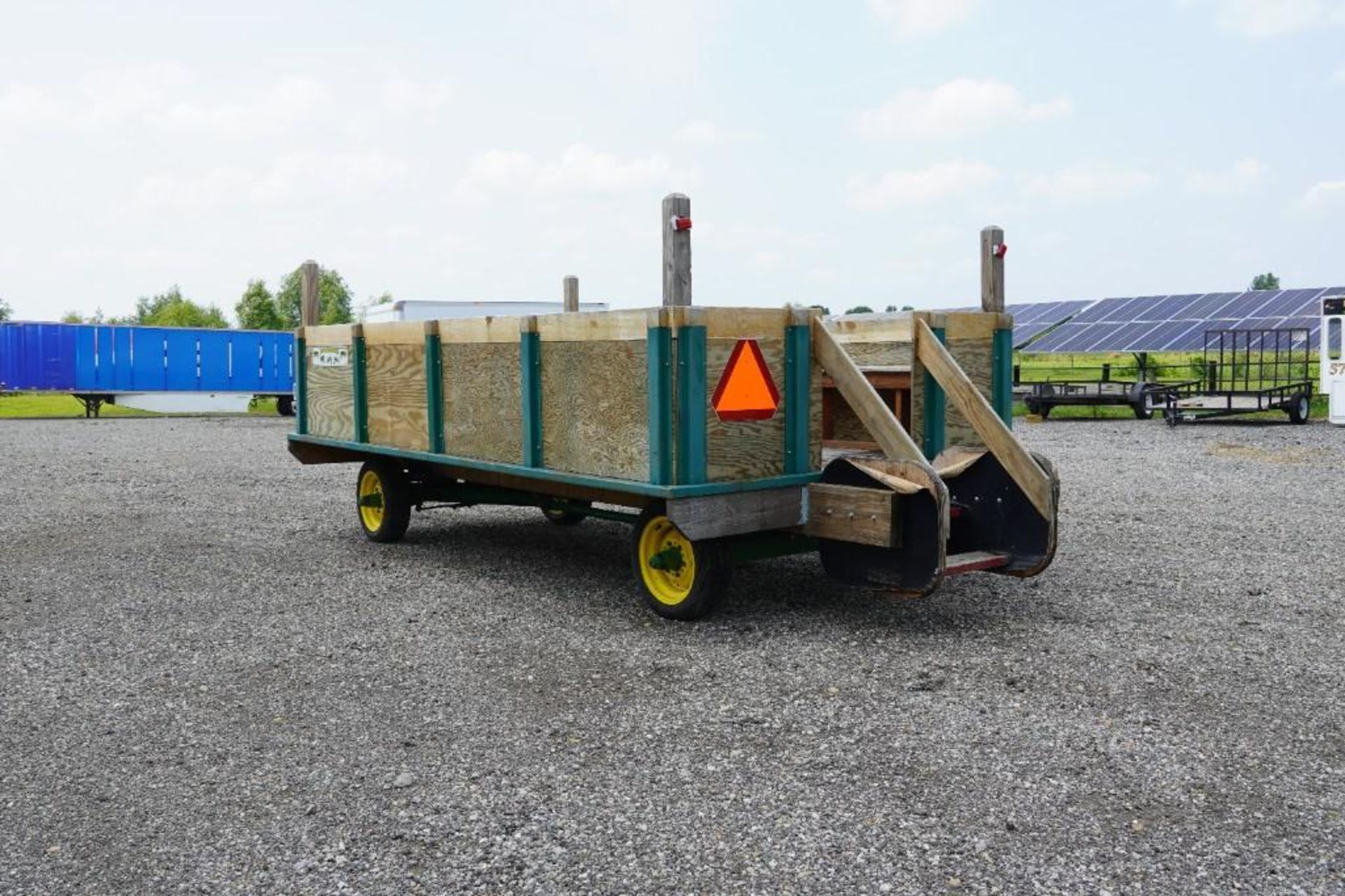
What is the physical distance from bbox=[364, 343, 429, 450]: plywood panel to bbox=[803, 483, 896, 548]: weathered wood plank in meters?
2.99

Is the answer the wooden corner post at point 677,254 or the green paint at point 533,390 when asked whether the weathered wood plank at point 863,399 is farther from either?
the green paint at point 533,390

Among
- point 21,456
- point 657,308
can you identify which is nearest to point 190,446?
point 21,456

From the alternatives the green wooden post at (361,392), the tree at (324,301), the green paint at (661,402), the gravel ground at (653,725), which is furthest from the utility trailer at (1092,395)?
the tree at (324,301)

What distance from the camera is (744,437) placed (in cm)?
630

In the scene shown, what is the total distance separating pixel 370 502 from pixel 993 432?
5.17 m

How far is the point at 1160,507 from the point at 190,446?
47.8 feet

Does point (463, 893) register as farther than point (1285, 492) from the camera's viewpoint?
No

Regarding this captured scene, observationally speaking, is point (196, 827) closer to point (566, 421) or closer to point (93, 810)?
point (93, 810)

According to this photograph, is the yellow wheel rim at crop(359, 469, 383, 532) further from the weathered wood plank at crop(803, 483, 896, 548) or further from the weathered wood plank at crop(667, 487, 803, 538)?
the weathered wood plank at crop(803, 483, 896, 548)

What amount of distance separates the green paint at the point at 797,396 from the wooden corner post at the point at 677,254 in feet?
2.05

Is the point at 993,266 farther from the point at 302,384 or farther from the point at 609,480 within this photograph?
the point at 302,384

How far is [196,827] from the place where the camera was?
382cm

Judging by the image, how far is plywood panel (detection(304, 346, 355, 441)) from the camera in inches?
363

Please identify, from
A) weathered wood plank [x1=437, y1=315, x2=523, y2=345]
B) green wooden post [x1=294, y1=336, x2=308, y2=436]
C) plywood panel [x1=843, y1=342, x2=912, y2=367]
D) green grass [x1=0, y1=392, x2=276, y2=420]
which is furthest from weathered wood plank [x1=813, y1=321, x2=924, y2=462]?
green grass [x1=0, y1=392, x2=276, y2=420]
